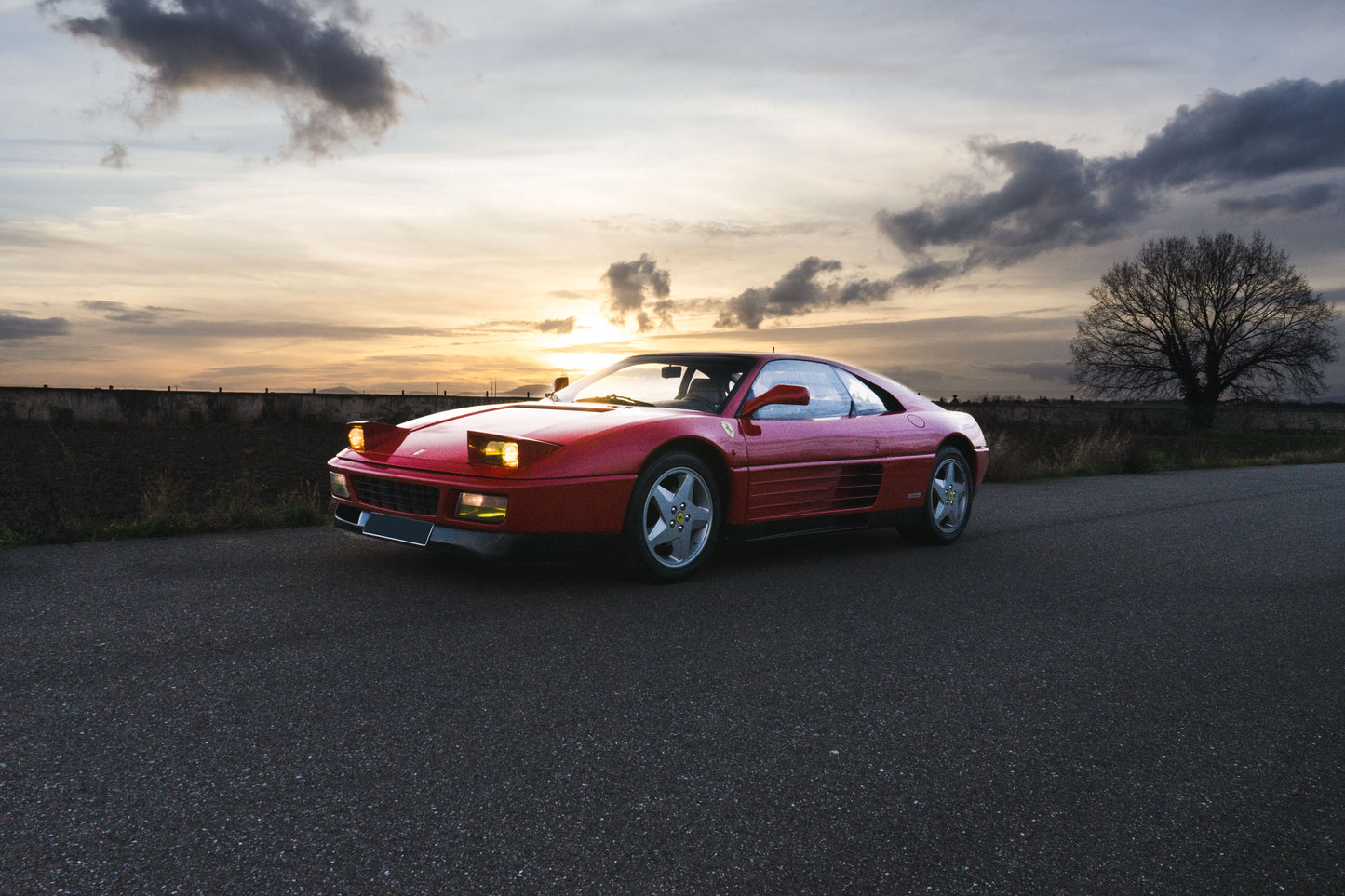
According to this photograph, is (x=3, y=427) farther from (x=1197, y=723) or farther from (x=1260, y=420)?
(x=1260, y=420)

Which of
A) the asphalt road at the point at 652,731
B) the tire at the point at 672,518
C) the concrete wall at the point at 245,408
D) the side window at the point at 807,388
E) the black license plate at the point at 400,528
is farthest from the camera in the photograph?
the concrete wall at the point at 245,408

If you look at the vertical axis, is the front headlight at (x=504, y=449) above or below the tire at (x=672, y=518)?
above

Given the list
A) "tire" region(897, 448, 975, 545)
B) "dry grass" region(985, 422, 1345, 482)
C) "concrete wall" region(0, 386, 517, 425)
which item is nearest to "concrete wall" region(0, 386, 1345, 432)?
"concrete wall" region(0, 386, 517, 425)

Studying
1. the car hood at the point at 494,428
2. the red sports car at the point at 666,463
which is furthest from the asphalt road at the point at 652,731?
the car hood at the point at 494,428

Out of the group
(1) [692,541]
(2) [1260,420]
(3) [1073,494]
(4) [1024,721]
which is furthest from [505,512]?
(2) [1260,420]

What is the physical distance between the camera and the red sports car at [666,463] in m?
4.94

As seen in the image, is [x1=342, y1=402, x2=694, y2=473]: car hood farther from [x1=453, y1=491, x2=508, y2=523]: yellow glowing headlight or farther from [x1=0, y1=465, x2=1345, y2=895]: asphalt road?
[x1=0, y1=465, x2=1345, y2=895]: asphalt road

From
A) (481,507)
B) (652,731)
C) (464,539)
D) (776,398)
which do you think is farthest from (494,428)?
(652,731)

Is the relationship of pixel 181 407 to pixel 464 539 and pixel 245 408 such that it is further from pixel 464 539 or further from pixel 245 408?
pixel 464 539

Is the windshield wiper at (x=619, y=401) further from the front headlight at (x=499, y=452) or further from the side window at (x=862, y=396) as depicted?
the side window at (x=862, y=396)

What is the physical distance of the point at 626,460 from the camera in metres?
5.12

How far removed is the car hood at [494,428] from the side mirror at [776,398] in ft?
1.37

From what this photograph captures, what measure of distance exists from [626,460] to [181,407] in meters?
33.2

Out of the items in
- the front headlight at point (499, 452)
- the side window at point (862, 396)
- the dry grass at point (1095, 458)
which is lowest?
the dry grass at point (1095, 458)
